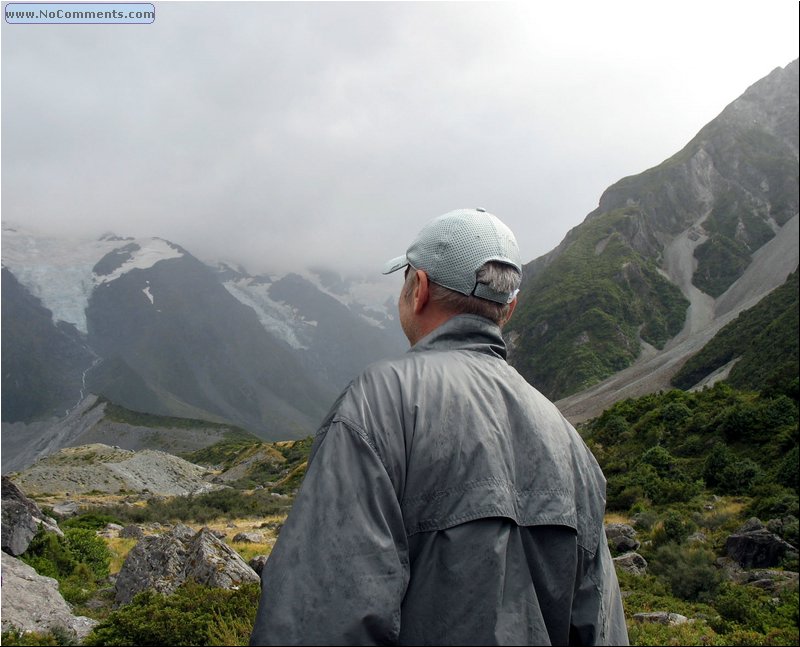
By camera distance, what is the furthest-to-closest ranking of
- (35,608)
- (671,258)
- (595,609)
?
1. (671,258)
2. (35,608)
3. (595,609)

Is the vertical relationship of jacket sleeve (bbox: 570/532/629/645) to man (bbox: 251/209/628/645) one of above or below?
below

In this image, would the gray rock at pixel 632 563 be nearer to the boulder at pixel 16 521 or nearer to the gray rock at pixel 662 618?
the gray rock at pixel 662 618

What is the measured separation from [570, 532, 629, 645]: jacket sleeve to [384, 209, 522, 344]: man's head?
92 centimetres

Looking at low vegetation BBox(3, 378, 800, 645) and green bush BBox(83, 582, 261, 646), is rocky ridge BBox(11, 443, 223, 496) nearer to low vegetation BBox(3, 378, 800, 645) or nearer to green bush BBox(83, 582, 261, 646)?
low vegetation BBox(3, 378, 800, 645)

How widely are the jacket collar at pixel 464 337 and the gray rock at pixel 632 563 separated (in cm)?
1322

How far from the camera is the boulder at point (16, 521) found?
12.2 m

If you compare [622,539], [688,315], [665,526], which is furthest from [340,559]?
[688,315]

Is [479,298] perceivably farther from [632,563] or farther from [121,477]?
[121,477]

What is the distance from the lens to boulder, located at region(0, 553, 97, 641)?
25.5 feet

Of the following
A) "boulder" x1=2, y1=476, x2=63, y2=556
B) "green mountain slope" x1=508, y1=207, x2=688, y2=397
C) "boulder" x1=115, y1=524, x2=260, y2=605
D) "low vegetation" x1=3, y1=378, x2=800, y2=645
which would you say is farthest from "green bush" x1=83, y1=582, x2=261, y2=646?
"green mountain slope" x1=508, y1=207, x2=688, y2=397

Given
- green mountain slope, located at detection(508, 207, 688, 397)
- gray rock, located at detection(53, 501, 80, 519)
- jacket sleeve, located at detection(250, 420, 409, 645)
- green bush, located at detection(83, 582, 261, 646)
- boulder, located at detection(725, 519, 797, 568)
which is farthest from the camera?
green mountain slope, located at detection(508, 207, 688, 397)

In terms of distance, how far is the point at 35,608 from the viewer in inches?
329

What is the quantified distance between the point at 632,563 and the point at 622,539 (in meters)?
2.23

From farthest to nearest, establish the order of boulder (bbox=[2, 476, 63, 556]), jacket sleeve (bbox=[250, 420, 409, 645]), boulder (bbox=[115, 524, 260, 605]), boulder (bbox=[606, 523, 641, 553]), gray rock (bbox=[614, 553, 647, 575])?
boulder (bbox=[606, 523, 641, 553])
gray rock (bbox=[614, 553, 647, 575])
boulder (bbox=[2, 476, 63, 556])
boulder (bbox=[115, 524, 260, 605])
jacket sleeve (bbox=[250, 420, 409, 645])
